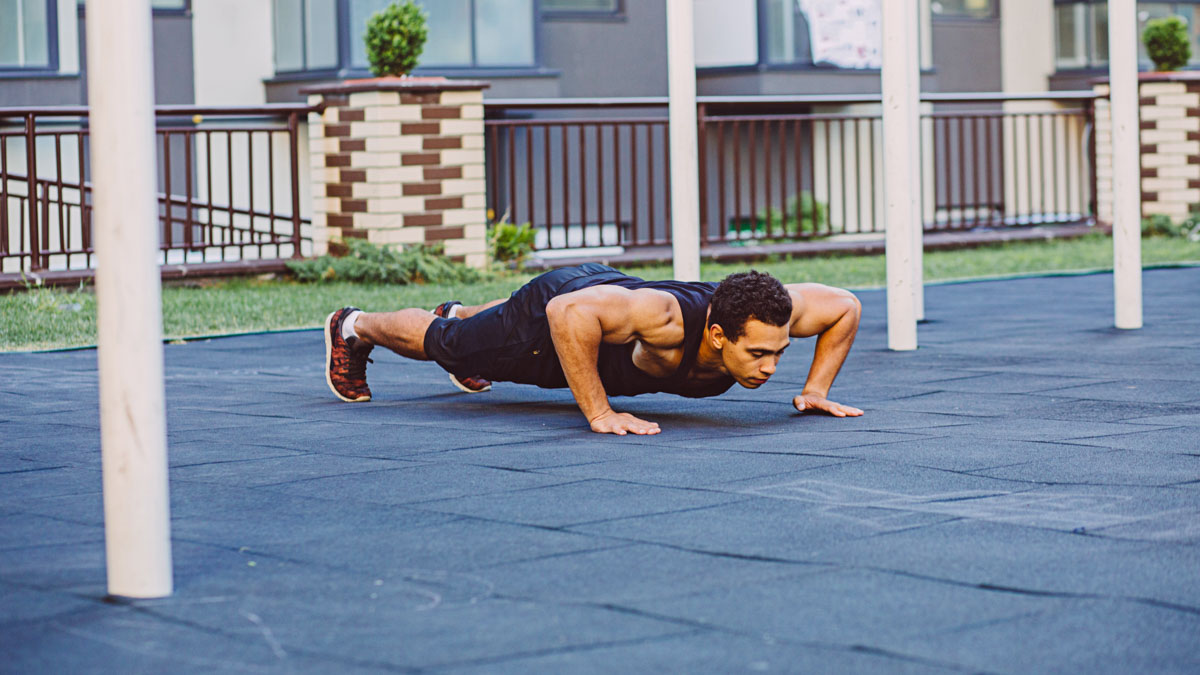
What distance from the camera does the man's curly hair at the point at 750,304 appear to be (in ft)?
16.9

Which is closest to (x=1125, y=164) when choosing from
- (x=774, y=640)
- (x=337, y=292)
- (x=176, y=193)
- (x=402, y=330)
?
(x=402, y=330)

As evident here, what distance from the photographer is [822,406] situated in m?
5.72

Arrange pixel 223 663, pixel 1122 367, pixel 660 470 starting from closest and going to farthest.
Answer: pixel 223 663 → pixel 660 470 → pixel 1122 367

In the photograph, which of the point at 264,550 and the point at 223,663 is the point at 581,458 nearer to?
the point at 264,550

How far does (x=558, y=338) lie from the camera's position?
5371 mm

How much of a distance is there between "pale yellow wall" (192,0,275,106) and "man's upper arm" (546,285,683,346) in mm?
14652

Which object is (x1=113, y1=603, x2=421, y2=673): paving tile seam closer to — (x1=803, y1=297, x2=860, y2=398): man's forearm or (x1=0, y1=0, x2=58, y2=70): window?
(x1=803, y1=297, x2=860, y2=398): man's forearm

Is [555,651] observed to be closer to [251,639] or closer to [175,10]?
[251,639]

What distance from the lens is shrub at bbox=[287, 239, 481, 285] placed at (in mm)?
11891

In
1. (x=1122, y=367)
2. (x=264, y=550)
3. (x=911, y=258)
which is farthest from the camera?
(x=911, y=258)

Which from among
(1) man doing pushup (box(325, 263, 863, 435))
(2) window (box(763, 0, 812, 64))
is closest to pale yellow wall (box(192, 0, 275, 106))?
(2) window (box(763, 0, 812, 64))

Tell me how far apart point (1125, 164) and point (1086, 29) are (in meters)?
19.1

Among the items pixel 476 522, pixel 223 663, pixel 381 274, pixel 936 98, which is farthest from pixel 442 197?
pixel 223 663

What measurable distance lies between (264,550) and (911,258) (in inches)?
201
